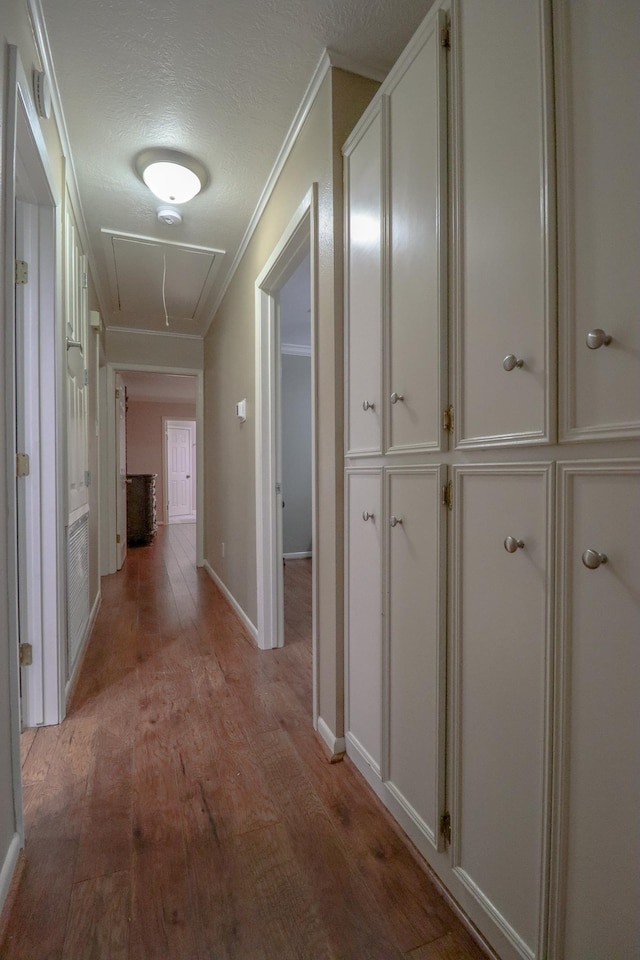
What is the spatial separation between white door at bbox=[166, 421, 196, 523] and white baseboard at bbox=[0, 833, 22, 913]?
299 inches

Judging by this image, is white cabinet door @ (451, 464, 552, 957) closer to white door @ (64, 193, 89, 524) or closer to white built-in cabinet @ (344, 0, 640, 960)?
white built-in cabinet @ (344, 0, 640, 960)

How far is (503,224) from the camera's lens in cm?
88

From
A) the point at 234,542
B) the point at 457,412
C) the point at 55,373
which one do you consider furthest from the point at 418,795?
the point at 234,542

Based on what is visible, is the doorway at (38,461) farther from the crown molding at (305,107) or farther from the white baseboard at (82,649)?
the crown molding at (305,107)

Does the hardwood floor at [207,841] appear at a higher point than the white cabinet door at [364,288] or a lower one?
lower

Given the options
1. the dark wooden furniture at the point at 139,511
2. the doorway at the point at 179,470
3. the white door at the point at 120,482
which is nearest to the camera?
the white door at the point at 120,482

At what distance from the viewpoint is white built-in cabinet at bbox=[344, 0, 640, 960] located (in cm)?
68

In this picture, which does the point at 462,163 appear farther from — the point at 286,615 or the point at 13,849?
the point at 286,615

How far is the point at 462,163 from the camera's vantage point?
0.99 m

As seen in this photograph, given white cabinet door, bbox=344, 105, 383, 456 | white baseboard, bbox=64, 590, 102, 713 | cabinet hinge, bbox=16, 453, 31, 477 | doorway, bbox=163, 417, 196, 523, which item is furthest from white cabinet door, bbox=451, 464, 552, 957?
doorway, bbox=163, 417, 196, 523

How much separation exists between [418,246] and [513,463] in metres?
0.66

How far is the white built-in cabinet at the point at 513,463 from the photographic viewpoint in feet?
2.22

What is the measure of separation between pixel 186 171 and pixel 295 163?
568 mm

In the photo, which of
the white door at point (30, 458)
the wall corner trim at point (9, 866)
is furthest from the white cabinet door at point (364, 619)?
the white door at point (30, 458)
